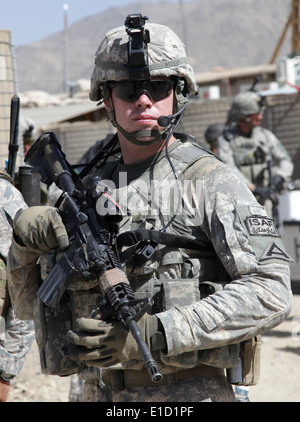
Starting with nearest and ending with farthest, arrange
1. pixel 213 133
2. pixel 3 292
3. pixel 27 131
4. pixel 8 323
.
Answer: pixel 3 292
pixel 8 323
pixel 27 131
pixel 213 133

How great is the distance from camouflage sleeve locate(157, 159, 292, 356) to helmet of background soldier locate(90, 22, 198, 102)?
0.48 m

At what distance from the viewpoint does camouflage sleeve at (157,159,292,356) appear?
2.18 meters

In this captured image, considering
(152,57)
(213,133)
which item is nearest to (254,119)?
(213,133)

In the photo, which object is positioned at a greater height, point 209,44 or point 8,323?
point 209,44

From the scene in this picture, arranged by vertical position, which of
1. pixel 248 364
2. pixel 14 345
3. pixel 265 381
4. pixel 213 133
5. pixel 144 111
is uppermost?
pixel 144 111

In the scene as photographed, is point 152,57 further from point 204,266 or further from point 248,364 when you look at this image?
point 248,364

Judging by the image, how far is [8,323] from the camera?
10.8ft

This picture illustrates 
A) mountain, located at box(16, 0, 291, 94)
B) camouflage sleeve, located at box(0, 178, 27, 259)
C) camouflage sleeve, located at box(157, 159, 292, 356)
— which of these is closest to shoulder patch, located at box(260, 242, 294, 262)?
camouflage sleeve, located at box(157, 159, 292, 356)

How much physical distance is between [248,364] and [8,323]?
1.31 metres

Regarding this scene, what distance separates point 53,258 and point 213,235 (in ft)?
1.79

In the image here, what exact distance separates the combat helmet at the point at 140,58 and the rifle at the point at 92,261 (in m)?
0.29

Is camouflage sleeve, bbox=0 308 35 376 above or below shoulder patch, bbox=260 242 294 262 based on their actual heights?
below

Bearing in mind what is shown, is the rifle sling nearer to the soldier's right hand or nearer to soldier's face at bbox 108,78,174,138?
the soldier's right hand
